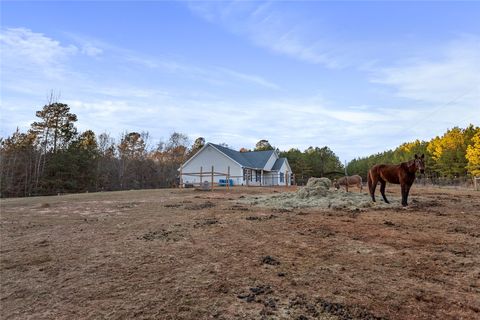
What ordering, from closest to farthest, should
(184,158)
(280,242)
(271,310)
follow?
(271,310) < (280,242) < (184,158)

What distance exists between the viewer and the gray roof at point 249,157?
3947 centimetres

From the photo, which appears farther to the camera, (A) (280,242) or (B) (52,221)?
(B) (52,221)

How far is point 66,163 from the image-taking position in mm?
38500

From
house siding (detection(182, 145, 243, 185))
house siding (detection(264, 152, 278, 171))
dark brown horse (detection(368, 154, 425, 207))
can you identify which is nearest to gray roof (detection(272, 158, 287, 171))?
house siding (detection(264, 152, 278, 171))

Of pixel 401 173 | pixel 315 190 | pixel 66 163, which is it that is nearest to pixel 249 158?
pixel 66 163

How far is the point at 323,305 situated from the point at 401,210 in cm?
765

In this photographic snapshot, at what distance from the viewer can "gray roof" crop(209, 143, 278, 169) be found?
39.5m

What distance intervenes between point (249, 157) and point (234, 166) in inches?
258

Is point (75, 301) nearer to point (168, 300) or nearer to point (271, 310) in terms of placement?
point (168, 300)

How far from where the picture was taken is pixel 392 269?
4.63 m

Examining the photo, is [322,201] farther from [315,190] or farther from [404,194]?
[404,194]

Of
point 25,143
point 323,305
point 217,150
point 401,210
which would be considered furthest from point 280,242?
point 25,143

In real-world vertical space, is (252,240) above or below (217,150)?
below

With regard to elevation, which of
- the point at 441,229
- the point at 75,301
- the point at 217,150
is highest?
the point at 217,150
